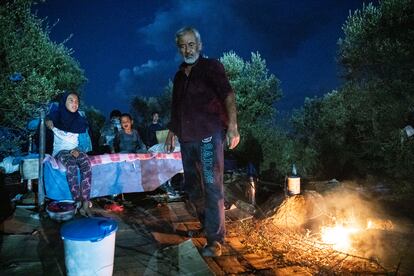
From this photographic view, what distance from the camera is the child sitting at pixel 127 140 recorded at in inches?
225

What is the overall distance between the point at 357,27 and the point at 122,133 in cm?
826

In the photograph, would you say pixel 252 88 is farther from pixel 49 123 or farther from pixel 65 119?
pixel 49 123

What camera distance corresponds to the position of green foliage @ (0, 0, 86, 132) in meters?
6.54

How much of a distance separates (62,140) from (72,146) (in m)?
0.17

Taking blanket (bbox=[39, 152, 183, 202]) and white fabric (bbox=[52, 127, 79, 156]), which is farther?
white fabric (bbox=[52, 127, 79, 156])

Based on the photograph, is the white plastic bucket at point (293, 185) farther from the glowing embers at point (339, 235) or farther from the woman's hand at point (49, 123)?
the woman's hand at point (49, 123)

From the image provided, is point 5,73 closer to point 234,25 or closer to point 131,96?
point 131,96

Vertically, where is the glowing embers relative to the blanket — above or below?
below

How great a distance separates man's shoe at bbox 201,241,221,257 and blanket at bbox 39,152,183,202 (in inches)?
97.7

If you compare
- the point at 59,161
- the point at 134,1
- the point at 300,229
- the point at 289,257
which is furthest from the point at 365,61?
the point at 134,1

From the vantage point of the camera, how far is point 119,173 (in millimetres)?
4949

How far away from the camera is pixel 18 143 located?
685 centimetres

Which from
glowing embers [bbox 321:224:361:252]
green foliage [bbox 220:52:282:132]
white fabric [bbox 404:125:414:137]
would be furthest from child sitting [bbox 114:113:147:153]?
green foliage [bbox 220:52:282:132]

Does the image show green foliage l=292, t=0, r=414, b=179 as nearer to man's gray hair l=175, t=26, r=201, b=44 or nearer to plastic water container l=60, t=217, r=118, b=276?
man's gray hair l=175, t=26, r=201, b=44
